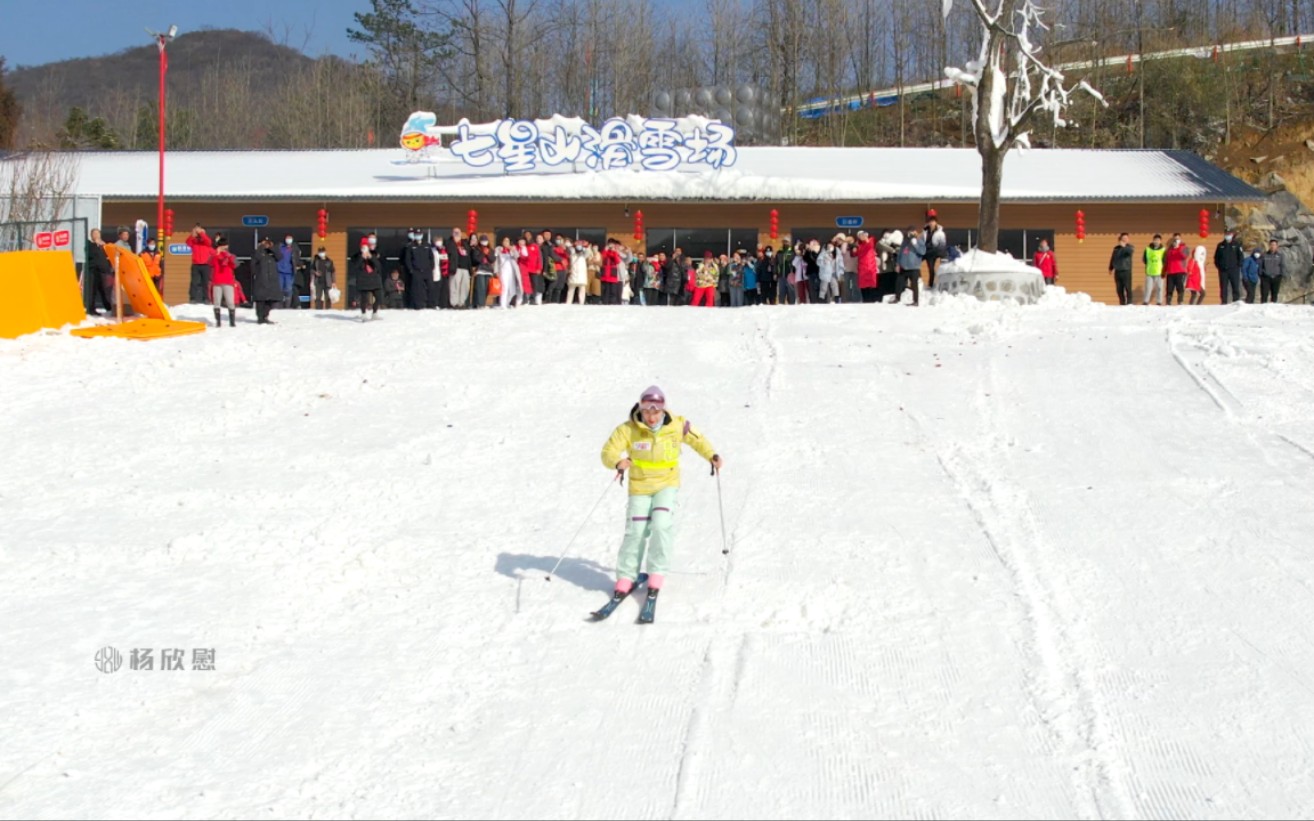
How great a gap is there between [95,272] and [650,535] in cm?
1579

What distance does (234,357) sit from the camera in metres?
18.5

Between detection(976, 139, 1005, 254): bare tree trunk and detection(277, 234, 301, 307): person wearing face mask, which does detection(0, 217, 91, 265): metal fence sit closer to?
detection(277, 234, 301, 307): person wearing face mask

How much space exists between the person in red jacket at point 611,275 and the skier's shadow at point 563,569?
52.2 feet

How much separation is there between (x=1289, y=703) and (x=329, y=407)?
35.9 feet

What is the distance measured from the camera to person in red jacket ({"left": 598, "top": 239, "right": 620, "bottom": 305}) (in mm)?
25688

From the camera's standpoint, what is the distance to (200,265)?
2372 centimetres

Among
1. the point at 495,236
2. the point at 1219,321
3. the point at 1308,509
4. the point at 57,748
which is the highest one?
the point at 495,236

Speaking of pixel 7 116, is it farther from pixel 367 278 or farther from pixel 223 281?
pixel 223 281

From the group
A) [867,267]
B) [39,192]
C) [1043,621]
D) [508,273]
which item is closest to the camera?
[1043,621]

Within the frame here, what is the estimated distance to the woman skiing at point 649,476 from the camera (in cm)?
891

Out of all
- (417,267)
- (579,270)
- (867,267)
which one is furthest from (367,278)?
(867,267)

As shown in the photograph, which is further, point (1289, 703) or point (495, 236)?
point (495, 236)

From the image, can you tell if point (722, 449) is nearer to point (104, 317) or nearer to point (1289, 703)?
→ point (1289, 703)

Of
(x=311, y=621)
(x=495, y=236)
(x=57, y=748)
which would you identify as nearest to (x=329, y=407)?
(x=311, y=621)
